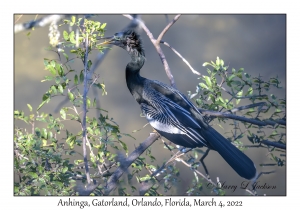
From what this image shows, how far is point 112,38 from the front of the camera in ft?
8.89

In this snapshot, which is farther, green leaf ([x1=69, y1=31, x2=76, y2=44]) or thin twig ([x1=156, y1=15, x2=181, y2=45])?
thin twig ([x1=156, y1=15, x2=181, y2=45])

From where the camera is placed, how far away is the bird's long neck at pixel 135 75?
9.54ft

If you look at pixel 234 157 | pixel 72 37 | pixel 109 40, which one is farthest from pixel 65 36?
pixel 234 157

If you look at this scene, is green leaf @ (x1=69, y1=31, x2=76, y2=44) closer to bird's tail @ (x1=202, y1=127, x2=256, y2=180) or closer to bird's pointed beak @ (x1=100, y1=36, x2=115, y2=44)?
bird's pointed beak @ (x1=100, y1=36, x2=115, y2=44)

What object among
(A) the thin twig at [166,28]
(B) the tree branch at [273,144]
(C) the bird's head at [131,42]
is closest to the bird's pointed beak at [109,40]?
(C) the bird's head at [131,42]

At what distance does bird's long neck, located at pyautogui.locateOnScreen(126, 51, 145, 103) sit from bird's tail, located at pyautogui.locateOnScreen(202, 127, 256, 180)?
0.70m

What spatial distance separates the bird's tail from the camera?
245 cm

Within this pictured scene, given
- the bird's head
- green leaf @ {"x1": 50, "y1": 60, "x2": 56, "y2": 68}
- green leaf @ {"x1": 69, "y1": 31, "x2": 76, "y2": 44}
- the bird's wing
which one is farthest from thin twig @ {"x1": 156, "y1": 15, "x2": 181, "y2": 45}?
green leaf @ {"x1": 50, "y1": 60, "x2": 56, "y2": 68}

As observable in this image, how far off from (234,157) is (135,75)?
969 millimetres

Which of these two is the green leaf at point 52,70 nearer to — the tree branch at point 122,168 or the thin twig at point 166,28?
the tree branch at point 122,168

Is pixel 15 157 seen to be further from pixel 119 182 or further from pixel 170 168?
pixel 170 168

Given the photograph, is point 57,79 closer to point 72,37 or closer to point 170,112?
point 72,37

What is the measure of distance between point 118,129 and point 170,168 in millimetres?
455
